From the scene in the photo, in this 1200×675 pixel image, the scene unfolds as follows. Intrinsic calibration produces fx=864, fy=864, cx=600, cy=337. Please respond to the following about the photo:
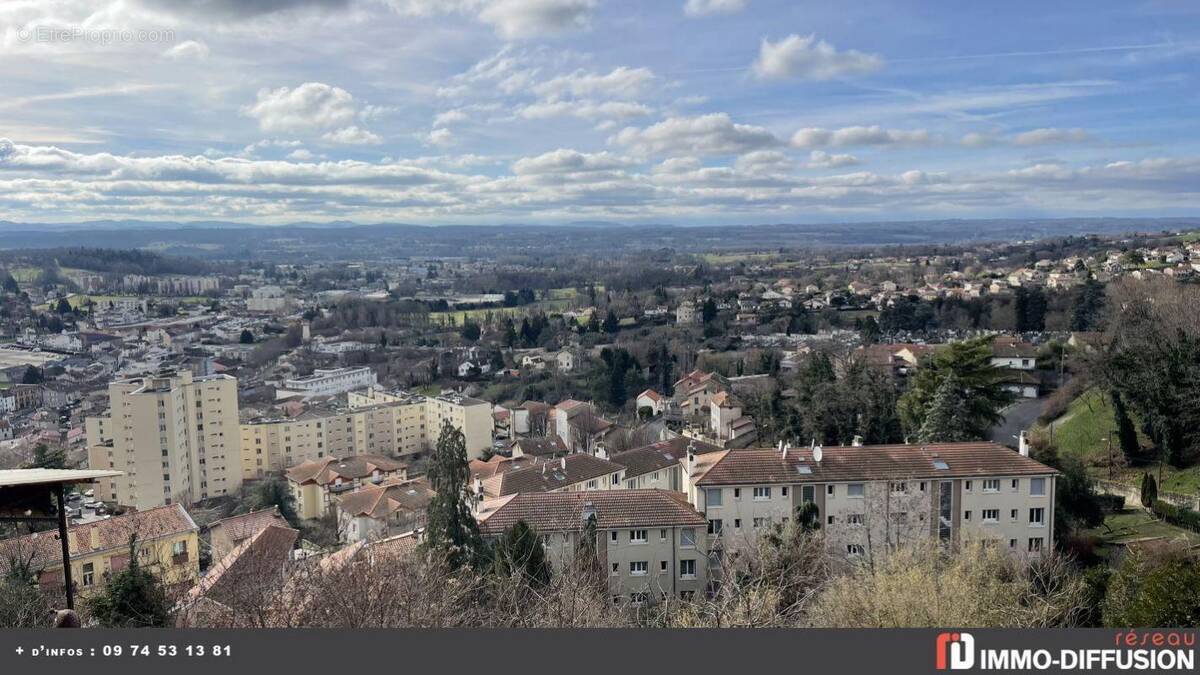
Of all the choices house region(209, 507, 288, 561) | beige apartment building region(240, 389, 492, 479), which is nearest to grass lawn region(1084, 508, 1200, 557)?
house region(209, 507, 288, 561)

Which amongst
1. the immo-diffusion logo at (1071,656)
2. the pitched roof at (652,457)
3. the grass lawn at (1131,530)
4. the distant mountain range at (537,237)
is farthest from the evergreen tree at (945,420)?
the distant mountain range at (537,237)

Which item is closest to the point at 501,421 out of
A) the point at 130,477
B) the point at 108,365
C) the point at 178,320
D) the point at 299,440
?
the point at 299,440

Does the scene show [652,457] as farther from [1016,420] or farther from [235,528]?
[1016,420]

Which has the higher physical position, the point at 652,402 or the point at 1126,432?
the point at 1126,432

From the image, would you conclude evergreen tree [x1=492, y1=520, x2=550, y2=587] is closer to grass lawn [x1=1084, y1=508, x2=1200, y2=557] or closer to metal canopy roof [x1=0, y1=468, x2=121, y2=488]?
metal canopy roof [x1=0, y1=468, x2=121, y2=488]

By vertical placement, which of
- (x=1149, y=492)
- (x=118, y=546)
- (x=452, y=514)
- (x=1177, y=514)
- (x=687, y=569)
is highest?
(x=452, y=514)

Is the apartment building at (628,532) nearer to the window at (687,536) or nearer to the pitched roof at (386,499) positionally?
the window at (687,536)

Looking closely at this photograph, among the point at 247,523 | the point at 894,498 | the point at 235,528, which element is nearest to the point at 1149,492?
the point at 894,498
